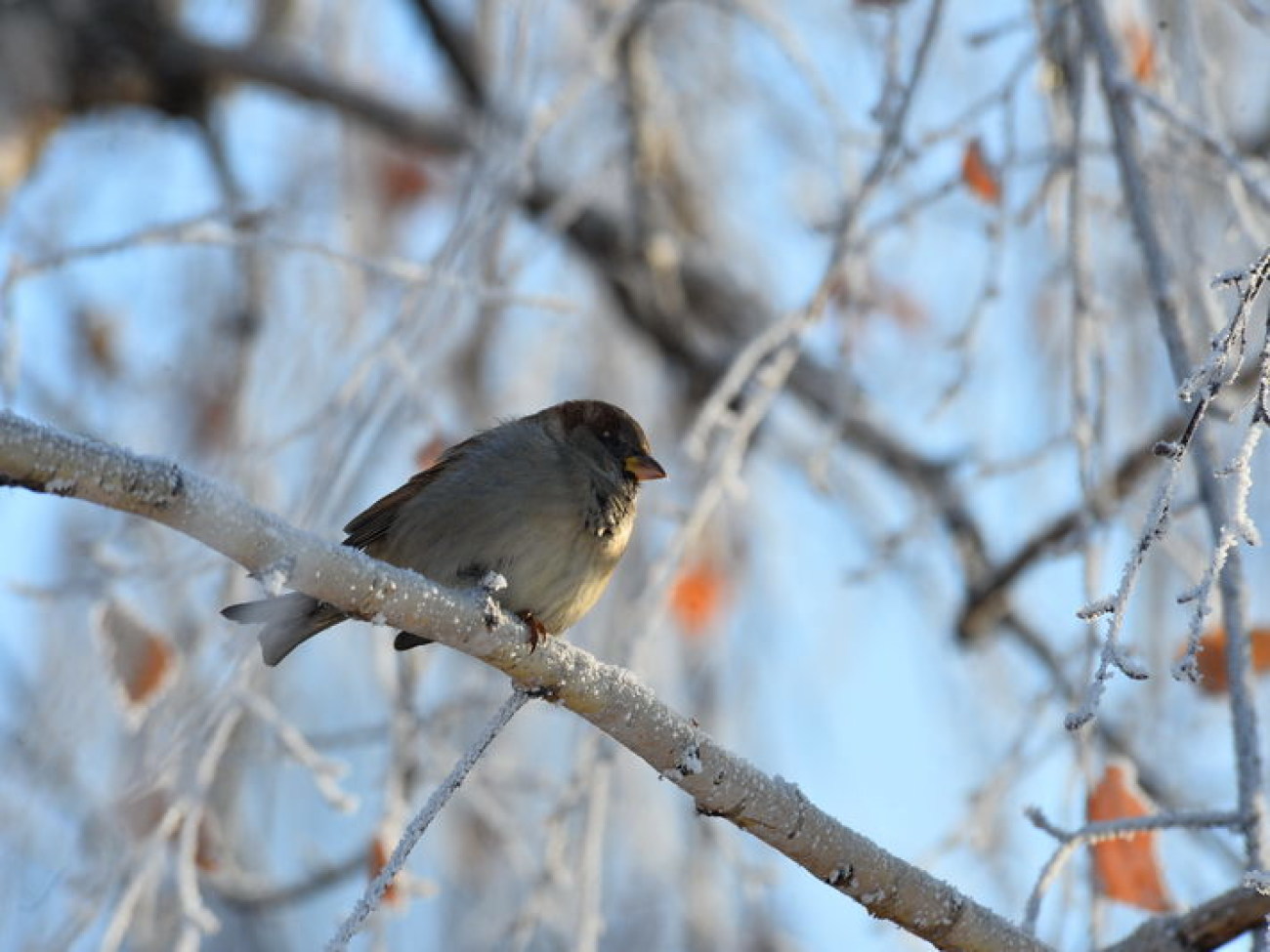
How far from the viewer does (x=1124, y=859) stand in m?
Answer: 2.18

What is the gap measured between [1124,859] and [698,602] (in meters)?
1.67

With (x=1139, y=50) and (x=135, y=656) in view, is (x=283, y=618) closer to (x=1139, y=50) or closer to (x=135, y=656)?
(x=135, y=656)

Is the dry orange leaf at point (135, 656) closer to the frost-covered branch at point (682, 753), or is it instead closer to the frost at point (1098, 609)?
the frost-covered branch at point (682, 753)

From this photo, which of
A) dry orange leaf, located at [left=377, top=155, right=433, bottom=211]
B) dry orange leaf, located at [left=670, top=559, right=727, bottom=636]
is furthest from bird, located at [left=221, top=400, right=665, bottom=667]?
dry orange leaf, located at [left=377, top=155, right=433, bottom=211]

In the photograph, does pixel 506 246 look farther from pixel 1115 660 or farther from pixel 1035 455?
pixel 1115 660

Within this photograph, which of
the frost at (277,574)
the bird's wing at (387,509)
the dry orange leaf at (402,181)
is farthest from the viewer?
the dry orange leaf at (402,181)

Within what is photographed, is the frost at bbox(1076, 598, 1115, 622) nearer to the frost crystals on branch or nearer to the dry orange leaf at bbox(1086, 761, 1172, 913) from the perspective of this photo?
the frost crystals on branch

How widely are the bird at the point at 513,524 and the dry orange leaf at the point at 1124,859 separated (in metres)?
0.81

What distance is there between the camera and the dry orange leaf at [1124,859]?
7.09ft

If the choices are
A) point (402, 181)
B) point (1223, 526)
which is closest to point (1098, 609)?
point (1223, 526)

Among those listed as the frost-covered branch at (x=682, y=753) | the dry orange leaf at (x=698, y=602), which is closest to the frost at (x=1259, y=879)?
the frost-covered branch at (x=682, y=753)

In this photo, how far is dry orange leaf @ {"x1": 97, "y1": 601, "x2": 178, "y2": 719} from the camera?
240 cm

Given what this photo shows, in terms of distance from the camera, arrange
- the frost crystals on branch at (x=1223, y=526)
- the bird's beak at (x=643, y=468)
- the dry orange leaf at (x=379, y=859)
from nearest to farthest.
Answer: the frost crystals on branch at (x=1223, y=526) → the dry orange leaf at (x=379, y=859) → the bird's beak at (x=643, y=468)

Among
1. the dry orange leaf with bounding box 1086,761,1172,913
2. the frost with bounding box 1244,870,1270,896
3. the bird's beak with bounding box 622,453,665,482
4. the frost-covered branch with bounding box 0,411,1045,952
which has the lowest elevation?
the frost with bounding box 1244,870,1270,896
